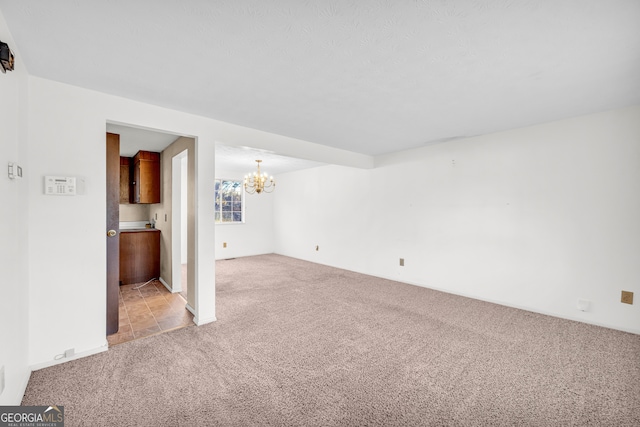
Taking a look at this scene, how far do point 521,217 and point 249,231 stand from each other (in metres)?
5.90

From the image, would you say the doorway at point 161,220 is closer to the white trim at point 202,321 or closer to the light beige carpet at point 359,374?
the white trim at point 202,321

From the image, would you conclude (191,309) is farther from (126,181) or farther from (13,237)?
(126,181)

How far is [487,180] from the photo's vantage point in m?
3.74

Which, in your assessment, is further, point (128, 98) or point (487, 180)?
point (487, 180)

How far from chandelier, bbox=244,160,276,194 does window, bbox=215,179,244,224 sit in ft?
0.99

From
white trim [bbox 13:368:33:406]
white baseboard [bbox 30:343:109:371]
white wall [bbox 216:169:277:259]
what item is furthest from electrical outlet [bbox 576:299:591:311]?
white wall [bbox 216:169:277:259]

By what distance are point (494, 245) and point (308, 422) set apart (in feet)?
10.9

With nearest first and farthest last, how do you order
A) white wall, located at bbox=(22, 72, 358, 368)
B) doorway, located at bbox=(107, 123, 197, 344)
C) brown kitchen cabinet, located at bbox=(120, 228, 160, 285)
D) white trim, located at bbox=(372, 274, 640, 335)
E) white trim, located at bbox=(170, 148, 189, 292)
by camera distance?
white wall, located at bbox=(22, 72, 358, 368) → doorway, located at bbox=(107, 123, 197, 344) → white trim, located at bbox=(372, 274, 640, 335) → white trim, located at bbox=(170, 148, 189, 292) → brown kitchen cabinet, located at bbox=(120, 228, 160, 285)

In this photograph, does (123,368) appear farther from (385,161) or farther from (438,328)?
(385,161)

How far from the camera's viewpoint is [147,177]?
439 cm

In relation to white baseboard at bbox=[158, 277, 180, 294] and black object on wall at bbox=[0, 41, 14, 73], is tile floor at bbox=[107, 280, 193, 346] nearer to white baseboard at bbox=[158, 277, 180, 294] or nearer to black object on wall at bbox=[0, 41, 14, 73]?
white baseboard at bbox=[158, 277, 180, 294]

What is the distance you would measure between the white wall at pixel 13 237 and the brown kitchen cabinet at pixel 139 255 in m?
2.50

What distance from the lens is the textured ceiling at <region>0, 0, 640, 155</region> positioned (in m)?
1.40

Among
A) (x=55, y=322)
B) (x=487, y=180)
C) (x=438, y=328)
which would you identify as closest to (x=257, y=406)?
(x=55, y=322)
